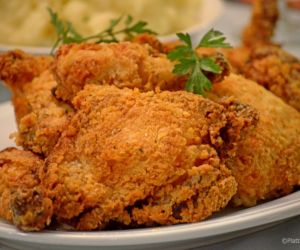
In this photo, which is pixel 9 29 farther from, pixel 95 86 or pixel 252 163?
pixel 252 163

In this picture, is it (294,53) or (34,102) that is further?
(294,53)

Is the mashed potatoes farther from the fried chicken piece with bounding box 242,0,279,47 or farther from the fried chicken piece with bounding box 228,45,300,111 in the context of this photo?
the fried chicken piece with bounding box 228,45,300,111

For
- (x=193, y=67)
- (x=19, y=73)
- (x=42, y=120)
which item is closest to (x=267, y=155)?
(x=193, y=67)

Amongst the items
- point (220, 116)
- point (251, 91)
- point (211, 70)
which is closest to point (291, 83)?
point (251, 91)

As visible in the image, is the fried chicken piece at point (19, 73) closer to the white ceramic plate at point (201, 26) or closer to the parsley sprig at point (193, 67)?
the parsley sprig at point (193, 67)

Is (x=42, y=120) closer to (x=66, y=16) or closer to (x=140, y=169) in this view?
(x=140, y=169)

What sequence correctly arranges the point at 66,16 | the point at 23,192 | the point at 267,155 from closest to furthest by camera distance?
the point at 23,192 → the point at 267,155 → the point at 66,16
